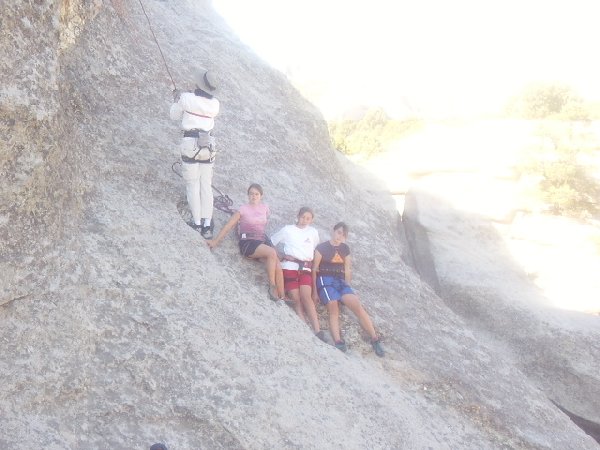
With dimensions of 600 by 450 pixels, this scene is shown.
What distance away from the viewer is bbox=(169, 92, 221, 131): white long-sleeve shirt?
664cm

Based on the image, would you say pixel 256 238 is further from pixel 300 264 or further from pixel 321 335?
pixel 321 335

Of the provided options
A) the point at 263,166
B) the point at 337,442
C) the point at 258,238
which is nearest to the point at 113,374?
the point at 337,442

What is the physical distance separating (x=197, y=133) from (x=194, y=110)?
293mm

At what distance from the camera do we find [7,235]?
16.3 feet

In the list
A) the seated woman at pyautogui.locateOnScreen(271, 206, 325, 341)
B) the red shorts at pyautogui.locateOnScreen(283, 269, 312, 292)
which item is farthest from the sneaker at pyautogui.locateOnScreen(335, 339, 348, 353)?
the red shorts at pyautogui.locateOnScreen(283, 269, 312, 292)

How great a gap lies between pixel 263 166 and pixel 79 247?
15.1 feet

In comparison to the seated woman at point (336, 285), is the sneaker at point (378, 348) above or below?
below

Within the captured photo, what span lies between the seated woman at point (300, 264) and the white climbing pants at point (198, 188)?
4.03 feet

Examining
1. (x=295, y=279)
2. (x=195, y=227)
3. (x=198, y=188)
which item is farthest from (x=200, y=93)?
(x=295, y=279)

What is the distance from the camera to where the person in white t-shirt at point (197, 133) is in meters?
6.66

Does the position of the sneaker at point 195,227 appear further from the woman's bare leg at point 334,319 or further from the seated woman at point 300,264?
the woman's bare leg at point 334,319

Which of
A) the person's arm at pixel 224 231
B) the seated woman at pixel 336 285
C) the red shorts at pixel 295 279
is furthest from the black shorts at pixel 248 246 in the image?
the seated woman at pixel 336 285

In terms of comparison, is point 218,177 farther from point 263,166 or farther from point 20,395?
point 20,395

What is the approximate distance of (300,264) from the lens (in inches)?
299
